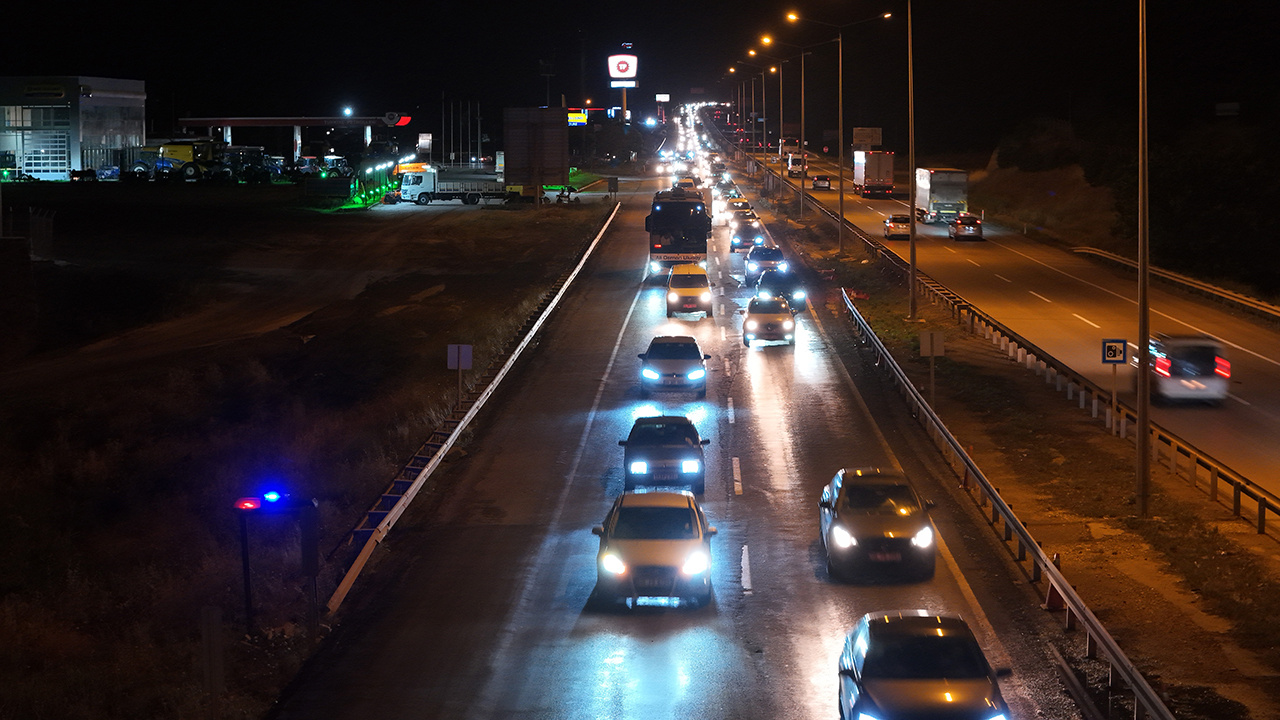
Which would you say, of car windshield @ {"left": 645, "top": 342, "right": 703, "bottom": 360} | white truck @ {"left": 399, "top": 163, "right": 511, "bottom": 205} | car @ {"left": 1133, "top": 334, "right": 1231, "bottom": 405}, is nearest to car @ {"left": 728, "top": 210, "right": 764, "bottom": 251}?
car windshield @ {"left": 645, "top": 342, "right": 703, "bottom": 360}

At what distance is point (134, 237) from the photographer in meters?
65.2

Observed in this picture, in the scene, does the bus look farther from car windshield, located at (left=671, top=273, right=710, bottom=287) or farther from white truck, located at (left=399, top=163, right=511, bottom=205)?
white truck, located at (left=399, top=163, right=511, bottom=205)

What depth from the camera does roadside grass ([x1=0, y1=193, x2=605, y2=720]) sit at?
15.8m

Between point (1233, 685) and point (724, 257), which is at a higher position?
point (724, 257)

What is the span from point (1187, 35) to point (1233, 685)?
94.9 meters

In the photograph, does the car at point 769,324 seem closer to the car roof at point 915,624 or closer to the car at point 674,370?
the car at point 674,370

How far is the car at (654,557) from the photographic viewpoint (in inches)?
665

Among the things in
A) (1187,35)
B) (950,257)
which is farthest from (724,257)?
(1187,35)

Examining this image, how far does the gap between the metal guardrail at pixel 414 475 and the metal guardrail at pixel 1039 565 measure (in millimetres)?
9741

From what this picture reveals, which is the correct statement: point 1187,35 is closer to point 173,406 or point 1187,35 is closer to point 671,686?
point 173,406

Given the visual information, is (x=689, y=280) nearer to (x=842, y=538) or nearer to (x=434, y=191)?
(x=842, y=538)

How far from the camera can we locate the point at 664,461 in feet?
75.7

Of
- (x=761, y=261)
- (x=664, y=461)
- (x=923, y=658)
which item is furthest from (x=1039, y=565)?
(x=761, y=261)

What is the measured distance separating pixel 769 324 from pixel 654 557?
21994mm
